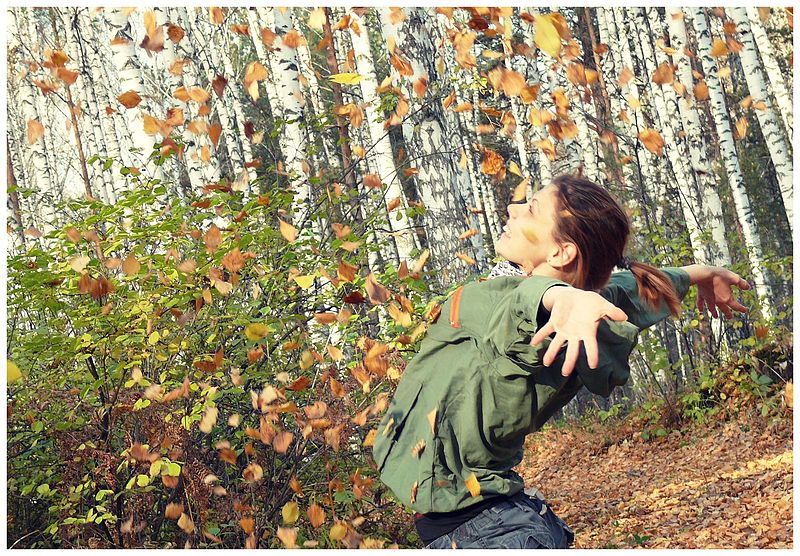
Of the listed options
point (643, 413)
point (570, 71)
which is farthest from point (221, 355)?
point (643, 413)

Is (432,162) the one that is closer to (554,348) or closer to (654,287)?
(654,287)

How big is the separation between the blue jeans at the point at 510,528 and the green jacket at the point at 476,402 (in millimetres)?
49

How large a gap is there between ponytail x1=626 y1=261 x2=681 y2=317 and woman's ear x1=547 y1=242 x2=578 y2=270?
32cm

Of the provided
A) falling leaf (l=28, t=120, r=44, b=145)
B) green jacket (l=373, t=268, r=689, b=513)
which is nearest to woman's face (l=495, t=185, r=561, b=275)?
green jacket (l=373, t=268, r=689, b=513)

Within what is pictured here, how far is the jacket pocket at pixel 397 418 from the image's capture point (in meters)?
2.39

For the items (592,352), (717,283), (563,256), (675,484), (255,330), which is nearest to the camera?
(592,352)

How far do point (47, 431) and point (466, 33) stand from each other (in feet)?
10.9

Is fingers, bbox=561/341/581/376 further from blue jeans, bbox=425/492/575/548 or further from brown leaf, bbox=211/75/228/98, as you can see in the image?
brown leaf, bbox=211/75/228/98

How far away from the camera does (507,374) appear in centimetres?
217

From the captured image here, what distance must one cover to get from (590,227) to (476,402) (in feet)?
2.04

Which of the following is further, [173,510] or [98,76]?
[98,76]

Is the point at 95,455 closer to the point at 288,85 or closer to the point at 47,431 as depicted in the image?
the point at 47,431

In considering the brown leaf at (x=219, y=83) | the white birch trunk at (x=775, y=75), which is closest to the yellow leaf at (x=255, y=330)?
the brown leaf at (x=219, y=83)

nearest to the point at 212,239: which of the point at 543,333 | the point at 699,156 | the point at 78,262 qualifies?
the point at 78,262
